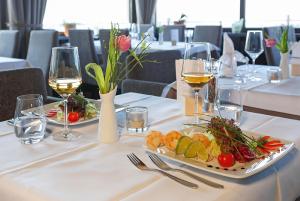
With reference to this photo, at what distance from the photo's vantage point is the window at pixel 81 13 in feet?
20.8

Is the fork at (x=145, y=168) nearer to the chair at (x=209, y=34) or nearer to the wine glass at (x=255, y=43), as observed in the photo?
the wine glass at (x=255, y=43)

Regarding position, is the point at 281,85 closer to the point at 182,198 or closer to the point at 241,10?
the point at 182,198

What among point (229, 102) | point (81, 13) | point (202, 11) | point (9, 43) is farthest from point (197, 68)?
point (202, 11)

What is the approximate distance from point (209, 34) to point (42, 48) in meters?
2.55

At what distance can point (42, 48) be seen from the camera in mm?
3943

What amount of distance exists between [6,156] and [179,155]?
1.39 feet

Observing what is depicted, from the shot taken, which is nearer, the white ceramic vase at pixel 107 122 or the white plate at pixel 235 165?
the white plate at pixel 235 165

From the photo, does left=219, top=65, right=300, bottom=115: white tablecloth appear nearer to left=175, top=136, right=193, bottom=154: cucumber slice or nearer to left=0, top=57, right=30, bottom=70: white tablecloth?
left=175, top=136, right=193, bottom=154: cucumber slice

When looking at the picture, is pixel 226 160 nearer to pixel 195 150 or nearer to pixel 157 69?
pixel 195 150

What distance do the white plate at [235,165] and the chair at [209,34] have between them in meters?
4.69

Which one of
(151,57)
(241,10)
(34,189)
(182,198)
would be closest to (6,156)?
(34,189)

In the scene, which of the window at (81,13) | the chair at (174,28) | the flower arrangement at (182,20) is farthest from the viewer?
the flower arrangement at (182,20)

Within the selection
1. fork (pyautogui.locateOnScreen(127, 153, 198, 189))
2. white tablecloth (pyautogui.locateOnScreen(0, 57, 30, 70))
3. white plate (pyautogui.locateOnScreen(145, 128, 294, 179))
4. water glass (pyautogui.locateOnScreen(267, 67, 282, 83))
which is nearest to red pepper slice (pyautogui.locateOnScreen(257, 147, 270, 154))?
white plate (pyautogui.locateOnScreen(145, 128, 294, 179))

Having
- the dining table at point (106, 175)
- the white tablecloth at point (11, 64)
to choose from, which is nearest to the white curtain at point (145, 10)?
the white tablecloth at point (11, 64)
